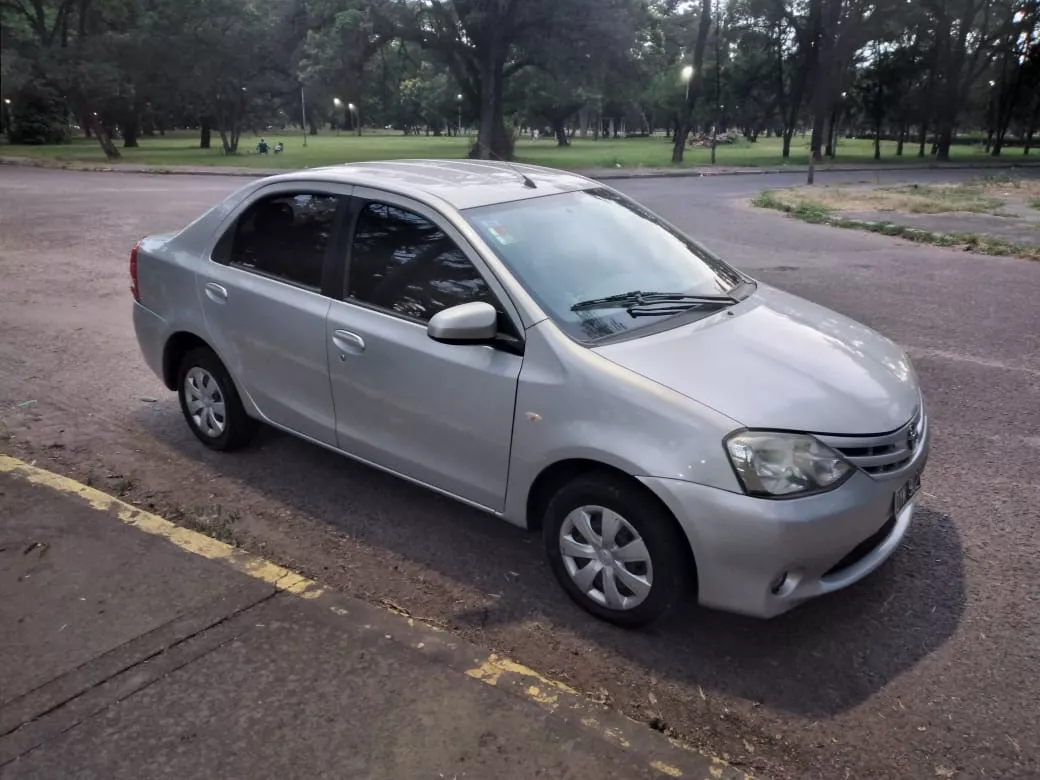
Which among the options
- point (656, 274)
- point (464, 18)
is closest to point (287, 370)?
point (656, 274)

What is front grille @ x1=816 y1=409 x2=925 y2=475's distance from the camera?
10.2ft

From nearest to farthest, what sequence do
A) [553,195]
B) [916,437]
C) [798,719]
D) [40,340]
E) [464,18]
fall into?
[798,719], [916,437], [553,195], [40,340], [464,18]

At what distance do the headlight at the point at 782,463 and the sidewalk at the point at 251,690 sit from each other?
3.01 feet

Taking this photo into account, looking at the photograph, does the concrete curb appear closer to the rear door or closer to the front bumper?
the rear door

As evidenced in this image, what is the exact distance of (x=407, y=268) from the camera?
3924mm

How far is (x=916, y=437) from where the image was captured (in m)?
3.44

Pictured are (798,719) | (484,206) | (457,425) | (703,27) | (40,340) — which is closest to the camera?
(798,719)

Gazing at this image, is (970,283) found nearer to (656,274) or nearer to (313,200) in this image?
(656,274)

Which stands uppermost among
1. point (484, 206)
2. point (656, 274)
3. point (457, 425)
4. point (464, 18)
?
point (464, 18)

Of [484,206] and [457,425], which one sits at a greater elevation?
[484,206]

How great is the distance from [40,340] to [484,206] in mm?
5295

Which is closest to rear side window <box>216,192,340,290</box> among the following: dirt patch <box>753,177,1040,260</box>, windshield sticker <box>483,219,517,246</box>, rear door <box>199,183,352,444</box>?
rear door <box>199,183,352,444</box>

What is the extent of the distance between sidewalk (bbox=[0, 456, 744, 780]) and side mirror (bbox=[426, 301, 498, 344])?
1.14 metres

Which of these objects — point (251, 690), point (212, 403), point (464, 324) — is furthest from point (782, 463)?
point (212, 403)
